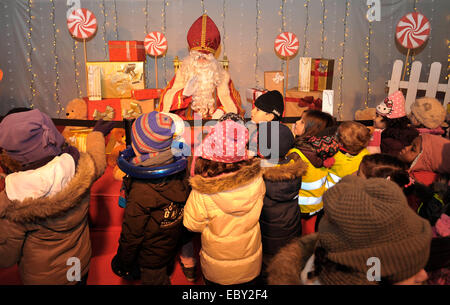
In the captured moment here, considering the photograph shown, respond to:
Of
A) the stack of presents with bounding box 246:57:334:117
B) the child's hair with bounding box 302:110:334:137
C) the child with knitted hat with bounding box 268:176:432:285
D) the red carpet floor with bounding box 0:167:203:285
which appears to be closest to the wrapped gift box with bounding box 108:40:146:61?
the stack of presents with bounding box 246:57:334:117

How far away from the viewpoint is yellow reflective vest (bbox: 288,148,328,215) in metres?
2.77

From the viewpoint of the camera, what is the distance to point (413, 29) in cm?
532

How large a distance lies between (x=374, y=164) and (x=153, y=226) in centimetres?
150

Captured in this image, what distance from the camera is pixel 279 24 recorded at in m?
6.15

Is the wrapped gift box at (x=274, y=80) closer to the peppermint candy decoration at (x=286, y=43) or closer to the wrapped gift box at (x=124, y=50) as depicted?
the peppermint candy decoration at (x=286, y=43)

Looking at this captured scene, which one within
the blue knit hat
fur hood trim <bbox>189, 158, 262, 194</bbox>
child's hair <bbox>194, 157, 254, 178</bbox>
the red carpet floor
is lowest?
the red carpet floor

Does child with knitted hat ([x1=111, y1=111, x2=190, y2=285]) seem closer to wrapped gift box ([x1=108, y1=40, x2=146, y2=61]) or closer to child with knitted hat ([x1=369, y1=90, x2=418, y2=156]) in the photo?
child with knitted hat ([x1=369, y1=90, x2=418, y2=156])

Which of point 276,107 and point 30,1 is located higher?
point 30,1

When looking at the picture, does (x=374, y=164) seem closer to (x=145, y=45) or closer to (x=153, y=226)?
(x=153, y=226)

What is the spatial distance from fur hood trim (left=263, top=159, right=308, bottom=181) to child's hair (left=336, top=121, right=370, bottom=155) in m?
0.61

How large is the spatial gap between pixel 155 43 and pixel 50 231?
4.33 meters

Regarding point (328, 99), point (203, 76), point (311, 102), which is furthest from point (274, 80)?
point (203, 76)

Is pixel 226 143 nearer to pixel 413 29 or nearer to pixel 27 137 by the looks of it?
pixel 27 137

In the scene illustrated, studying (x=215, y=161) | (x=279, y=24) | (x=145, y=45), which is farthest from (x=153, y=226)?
(x=279, y=24)
